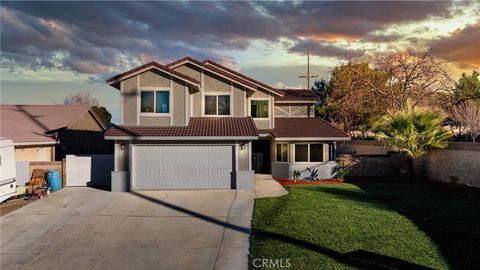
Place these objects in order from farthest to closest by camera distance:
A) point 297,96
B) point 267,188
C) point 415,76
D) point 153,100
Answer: point 415,76
point 297,96
point 153,100
point 267,188

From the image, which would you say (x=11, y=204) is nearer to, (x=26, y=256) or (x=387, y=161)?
(x=26, y=256)

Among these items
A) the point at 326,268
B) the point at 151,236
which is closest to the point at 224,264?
the point at 326,268

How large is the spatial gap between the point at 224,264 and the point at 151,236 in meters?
3.09

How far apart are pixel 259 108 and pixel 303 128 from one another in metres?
2.85

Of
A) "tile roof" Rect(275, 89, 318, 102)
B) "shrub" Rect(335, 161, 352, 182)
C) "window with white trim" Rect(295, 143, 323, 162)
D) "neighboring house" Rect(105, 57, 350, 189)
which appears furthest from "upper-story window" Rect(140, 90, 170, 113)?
"shrub" Rect(335, 161, 352, 182)

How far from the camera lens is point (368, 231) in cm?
1084

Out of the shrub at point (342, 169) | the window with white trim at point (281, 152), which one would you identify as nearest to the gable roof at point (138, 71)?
the window with white trim at point (281, 152)

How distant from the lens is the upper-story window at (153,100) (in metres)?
19.0

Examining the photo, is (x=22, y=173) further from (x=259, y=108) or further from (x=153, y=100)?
(x=259, y=108)

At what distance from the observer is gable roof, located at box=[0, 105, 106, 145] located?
21781mm

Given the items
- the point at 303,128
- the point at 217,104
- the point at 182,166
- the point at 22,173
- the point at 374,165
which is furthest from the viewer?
the point at 303,128

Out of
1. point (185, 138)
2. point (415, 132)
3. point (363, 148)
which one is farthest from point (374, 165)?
point (185, 138)

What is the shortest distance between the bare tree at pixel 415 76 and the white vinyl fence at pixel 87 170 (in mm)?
20732

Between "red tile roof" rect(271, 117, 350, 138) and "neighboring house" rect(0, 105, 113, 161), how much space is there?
43.9 feet
